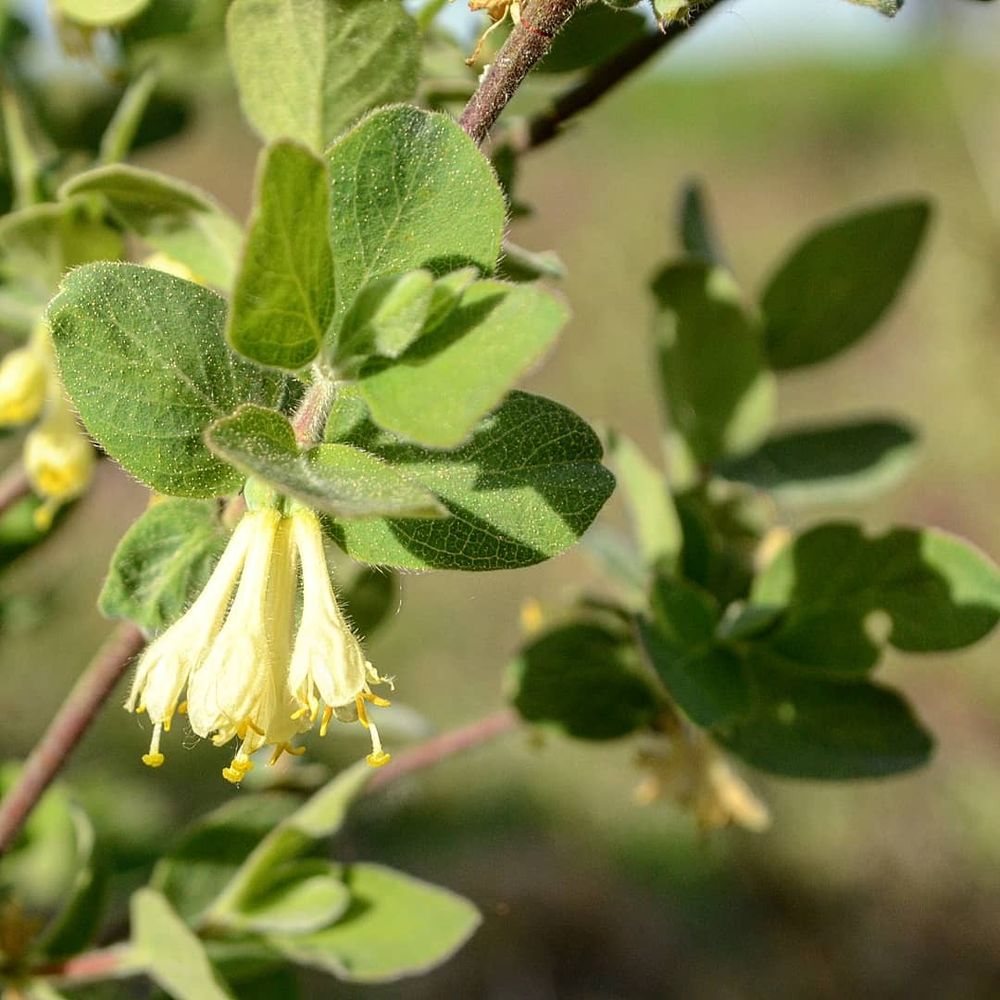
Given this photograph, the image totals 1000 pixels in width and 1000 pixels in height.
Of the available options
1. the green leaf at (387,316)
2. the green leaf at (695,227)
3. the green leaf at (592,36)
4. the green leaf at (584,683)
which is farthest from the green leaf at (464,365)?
the green leaf at (695,227)

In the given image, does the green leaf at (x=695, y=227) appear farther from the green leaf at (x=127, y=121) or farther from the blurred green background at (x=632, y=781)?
the green leaf at (x=127, y=121)

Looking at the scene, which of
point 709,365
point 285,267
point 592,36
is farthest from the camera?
point 709,365

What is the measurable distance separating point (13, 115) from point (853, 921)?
2.90 metres

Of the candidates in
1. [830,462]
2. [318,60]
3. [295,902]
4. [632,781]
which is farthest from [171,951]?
[632,781]

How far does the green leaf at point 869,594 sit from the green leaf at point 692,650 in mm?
37

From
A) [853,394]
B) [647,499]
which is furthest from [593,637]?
[853,394]

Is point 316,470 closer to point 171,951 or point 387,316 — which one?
point 387,316

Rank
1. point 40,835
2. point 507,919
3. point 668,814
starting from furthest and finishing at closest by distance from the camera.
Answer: point 668,814, point 507,919, point 40,835

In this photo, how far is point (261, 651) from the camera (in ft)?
1.38

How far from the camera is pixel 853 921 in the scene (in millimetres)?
3000

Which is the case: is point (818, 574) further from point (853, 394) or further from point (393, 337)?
point (853, 394)

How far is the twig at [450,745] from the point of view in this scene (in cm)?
76

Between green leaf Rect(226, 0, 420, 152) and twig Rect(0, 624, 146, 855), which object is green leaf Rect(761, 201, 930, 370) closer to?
green leaf Rect(226, 0, 420, 152)

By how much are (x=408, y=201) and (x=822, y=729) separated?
0.44 metres
